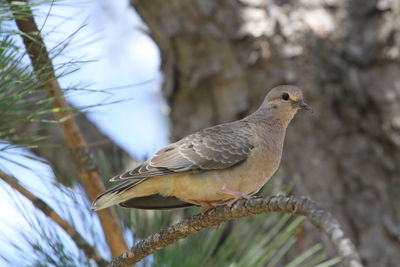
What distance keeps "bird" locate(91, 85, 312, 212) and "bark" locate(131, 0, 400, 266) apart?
0.94 m

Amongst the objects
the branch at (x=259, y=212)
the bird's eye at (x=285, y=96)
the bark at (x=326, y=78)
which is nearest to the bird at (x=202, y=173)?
the bird's eye at (x=285, y=96)

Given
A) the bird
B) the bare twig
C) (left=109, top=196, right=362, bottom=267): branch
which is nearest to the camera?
(left=109, top=196, right=362, bottom=267): branch

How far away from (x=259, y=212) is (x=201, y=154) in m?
0.94

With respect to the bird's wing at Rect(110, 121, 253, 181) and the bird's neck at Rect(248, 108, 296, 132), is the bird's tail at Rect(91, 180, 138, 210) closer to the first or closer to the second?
the bird's wing at Rect(110, 121, 253, 181)

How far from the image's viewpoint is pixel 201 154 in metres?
2.62

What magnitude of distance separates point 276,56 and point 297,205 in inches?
89.2

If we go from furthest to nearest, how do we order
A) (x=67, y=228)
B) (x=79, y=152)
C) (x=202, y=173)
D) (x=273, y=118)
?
(x=273, y=118), (x=202, y=173), (x=79, y=152), (x=67, y=228)

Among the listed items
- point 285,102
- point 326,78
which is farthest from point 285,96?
point 326,78

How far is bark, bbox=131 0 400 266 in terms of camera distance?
356 centimetres

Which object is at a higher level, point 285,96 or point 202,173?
point 285,96

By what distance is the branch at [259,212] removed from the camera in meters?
1.13

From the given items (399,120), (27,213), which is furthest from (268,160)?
(399,120)

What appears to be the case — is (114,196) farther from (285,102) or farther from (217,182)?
(285,102)

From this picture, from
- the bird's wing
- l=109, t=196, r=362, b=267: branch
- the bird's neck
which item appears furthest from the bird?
l=109, t=196, r=362, b=267: branch
